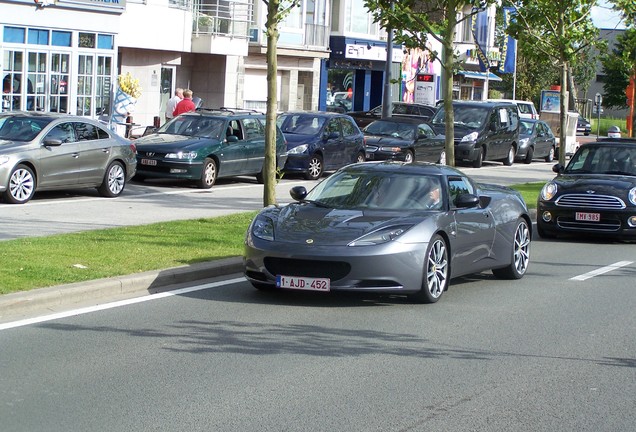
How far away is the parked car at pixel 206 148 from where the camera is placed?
2302 cm

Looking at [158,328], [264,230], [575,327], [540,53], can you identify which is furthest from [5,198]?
[540,53]

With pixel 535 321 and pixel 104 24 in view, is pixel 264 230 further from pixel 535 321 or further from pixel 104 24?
pixel 104 24

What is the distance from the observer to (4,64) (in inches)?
1132

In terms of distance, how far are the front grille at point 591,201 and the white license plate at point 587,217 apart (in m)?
0.12

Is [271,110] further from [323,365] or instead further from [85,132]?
[323,365]

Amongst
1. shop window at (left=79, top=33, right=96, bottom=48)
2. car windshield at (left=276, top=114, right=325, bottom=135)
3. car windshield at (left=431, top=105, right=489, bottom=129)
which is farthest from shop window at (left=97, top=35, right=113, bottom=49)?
car windshield at (left=431, top=105, right=489, bottom=129)

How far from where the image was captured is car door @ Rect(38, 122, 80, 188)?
62.3ft

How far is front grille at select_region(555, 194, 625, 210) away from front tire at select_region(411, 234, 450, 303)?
649 cm

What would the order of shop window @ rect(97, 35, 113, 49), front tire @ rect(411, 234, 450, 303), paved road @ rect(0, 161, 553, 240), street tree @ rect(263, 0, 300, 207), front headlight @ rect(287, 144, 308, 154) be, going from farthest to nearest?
shop window @ rect(97, 35, 113, 49)
front headlight @ rect(287, 144, 308, 154)
paved road @ rect(0, 161, 553, 240)
street tree @ rect(263, 0, 300, 207)
front tire @ rect(411, 234, 450, 303)

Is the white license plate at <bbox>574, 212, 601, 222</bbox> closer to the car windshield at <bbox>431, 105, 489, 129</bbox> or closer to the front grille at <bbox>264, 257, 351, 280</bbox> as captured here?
the front grille at <bbox>264, 257, 351, 280</bbox>

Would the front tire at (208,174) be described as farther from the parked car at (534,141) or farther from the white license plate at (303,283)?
the parked car at (534,141)

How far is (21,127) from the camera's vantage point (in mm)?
19375

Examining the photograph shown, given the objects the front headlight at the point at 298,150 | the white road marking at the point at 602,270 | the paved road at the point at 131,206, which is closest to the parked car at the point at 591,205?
the white road marking at the point at 602,270

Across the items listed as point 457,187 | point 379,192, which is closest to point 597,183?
point 457,187
